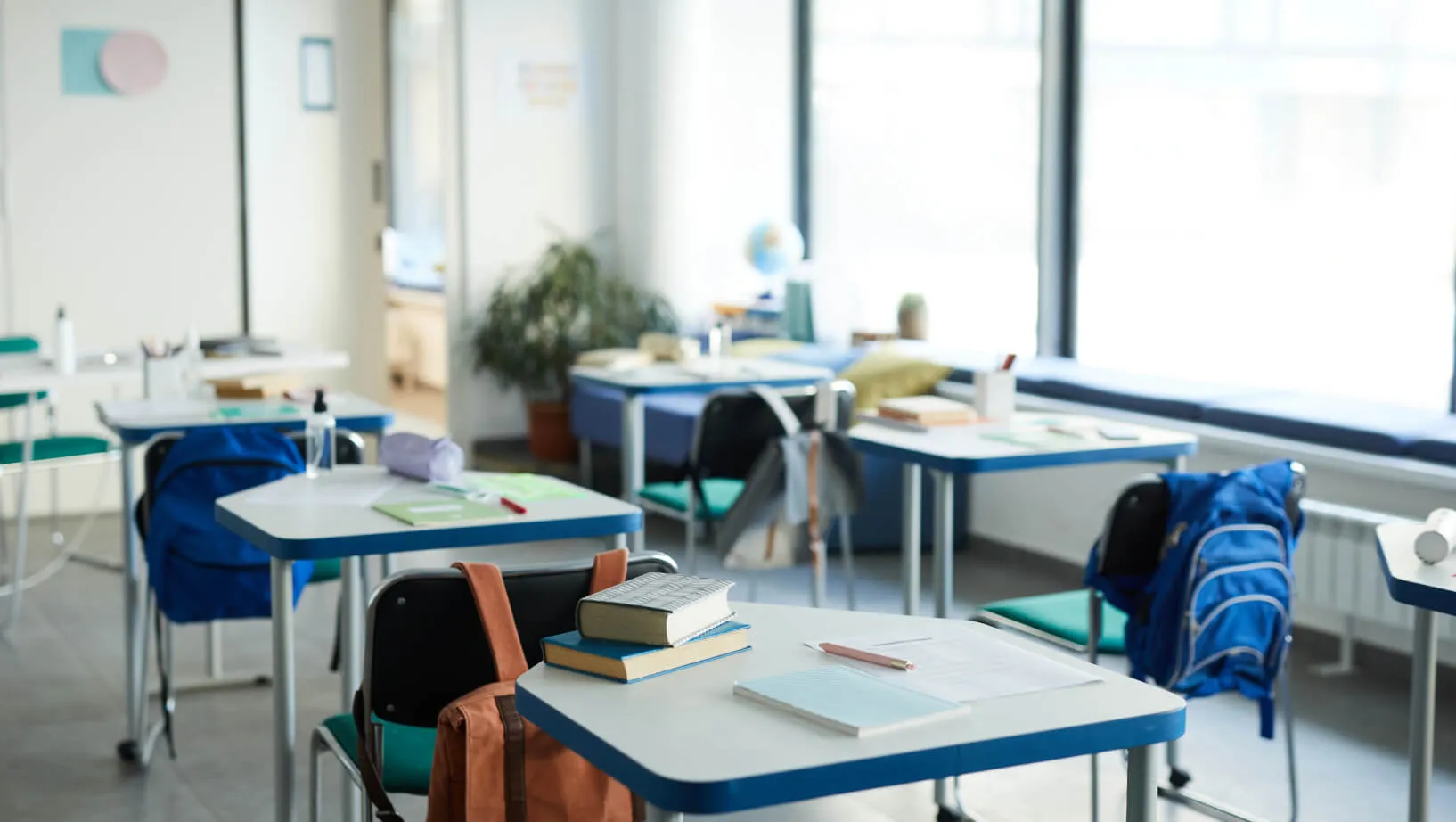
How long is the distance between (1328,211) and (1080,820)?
2.67 m

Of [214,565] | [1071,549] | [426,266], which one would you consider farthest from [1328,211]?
[426,266]

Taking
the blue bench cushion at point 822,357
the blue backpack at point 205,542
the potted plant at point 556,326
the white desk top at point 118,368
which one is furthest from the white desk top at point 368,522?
the potted plant at point 556,326

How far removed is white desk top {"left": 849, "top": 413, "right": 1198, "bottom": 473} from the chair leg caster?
1.89 meters

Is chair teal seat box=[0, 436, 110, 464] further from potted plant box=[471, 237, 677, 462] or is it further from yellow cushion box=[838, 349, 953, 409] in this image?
yellow cushion box=[838, 349, 953, 409]

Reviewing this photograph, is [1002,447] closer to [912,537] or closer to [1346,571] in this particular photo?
[912,537]

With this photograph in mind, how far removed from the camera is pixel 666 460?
6.82 meters

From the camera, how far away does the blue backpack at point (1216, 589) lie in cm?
314

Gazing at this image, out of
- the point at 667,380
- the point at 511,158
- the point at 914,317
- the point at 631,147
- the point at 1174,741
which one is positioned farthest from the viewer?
the point at 631,147

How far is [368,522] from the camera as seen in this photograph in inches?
112

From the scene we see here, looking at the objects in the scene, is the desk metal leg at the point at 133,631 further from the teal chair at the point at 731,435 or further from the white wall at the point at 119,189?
the white wall at the point at 119,189

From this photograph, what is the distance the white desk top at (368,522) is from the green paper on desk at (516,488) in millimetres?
27

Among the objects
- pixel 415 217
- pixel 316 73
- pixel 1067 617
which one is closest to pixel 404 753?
pixel 1067 617

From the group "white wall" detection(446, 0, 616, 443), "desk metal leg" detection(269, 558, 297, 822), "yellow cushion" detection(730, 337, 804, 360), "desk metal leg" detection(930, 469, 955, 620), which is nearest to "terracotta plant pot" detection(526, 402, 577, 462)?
"white wall" detection(446, 0, 616, 443)

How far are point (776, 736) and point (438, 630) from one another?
28.8 inches
